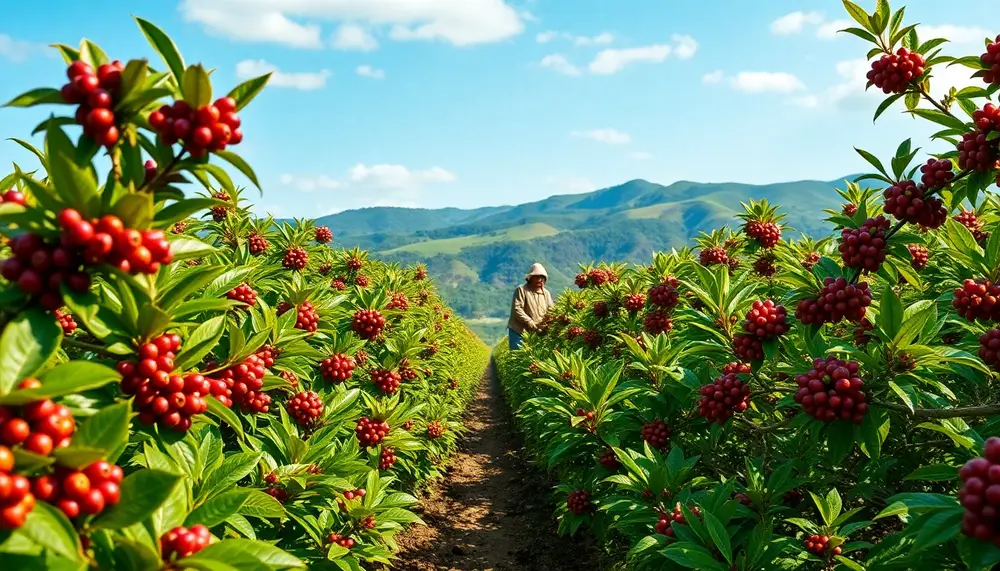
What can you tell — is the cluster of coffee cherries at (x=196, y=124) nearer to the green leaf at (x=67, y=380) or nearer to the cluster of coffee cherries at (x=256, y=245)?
the green leaf at (x=67, y=380)

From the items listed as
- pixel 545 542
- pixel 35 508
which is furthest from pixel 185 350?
pixel 545 542

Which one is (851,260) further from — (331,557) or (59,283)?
(331,557)

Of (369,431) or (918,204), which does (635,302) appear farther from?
(918,204)

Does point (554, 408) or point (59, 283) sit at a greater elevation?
point (59, 283)

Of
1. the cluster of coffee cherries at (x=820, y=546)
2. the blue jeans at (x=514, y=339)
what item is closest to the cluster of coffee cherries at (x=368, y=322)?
the cluster of coffee cherries at (x=820, y=546)

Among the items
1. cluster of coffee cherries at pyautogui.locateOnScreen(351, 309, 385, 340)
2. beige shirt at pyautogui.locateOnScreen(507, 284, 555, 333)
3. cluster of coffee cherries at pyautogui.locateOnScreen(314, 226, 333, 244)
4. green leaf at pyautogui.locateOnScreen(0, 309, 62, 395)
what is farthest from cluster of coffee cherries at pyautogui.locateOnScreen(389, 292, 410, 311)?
beige shirt at pyautogui.locateOnScreen(507, 284, 555, 333)

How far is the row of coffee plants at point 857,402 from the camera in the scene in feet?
7.13

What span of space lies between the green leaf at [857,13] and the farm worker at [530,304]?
949 cm

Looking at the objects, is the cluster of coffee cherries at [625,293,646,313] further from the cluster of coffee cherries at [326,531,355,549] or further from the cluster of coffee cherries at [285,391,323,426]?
the cluster of coffee cherries at [326,531,355,549]

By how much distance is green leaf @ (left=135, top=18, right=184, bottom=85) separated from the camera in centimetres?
138

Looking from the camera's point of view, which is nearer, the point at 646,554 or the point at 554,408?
the point at 646,554

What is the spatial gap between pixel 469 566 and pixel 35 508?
5927 millimetres

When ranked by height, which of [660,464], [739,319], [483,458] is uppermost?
[739,319]

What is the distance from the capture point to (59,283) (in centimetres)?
123
